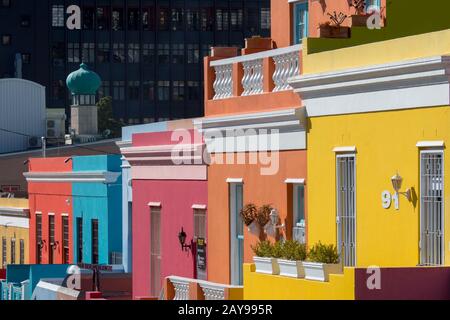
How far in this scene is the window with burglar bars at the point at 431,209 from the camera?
22891 mm

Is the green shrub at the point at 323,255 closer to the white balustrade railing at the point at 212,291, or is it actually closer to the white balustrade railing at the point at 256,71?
the white balustrade railing at the point at 212,291

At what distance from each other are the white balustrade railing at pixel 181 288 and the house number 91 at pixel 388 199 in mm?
4407

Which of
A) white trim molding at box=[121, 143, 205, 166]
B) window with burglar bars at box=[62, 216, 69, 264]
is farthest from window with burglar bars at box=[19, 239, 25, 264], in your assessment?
white trim molding at box=[121, 143, 205, 166]

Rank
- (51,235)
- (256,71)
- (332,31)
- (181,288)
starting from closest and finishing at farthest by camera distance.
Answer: (332,31), (181,288), (256,71), (51,235)

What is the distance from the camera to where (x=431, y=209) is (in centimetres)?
2312

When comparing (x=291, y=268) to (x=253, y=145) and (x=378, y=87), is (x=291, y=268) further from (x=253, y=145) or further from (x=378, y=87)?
(x=253, y=145)

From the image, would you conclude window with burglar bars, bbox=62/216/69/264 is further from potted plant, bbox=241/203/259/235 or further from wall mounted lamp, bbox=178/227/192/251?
potted plant, bbox=241/203/259/235

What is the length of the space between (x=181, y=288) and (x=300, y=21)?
6.05 metres

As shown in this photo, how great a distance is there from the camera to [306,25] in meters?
31.6

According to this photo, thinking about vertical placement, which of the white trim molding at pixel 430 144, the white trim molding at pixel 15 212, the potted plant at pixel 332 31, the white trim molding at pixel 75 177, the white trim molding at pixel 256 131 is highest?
the potted plant at pixel 332 31

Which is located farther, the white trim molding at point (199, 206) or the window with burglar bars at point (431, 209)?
the white trim molding at point (199, 206)

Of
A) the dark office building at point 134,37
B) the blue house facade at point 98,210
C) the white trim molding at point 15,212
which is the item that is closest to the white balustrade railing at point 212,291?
the blue house facade at point 98,210

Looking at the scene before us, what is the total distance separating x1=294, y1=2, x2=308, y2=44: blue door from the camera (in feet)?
104

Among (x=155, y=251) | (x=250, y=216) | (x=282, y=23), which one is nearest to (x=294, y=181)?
(x=250, y=216)
